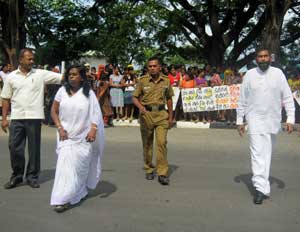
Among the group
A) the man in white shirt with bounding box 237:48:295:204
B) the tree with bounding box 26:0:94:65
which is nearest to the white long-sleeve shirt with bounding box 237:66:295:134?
the man in white shirt with bounding box 237:48:295:204

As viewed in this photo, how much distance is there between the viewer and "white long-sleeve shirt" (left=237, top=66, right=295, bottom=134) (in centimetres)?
607

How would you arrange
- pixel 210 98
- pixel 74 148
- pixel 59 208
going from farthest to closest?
pixel 210 98 → pixel 74 148 → pixel 59 208

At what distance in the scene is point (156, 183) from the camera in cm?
706

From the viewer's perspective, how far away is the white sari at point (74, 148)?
5.61 meters

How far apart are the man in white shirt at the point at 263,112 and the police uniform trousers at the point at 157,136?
136cm

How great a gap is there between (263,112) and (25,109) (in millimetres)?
3030

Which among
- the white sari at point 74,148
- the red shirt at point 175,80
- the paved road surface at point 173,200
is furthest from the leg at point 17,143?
the red shirt at point 175,80

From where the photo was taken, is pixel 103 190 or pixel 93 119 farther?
pixel 103 190

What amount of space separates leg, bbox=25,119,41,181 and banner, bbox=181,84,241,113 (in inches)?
328

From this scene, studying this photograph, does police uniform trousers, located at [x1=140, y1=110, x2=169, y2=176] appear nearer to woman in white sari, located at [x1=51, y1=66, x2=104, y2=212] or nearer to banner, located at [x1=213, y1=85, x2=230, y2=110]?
woman in white sari, located at [x1=51, y1=66, x2=104, y2=212]

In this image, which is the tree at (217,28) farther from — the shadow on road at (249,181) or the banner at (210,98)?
the shadow on road at (249,181)

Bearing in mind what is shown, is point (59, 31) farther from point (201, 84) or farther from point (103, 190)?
point (103, 190)

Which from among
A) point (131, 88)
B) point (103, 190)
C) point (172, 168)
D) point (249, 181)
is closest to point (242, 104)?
point (249, 181)

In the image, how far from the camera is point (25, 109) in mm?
6711
